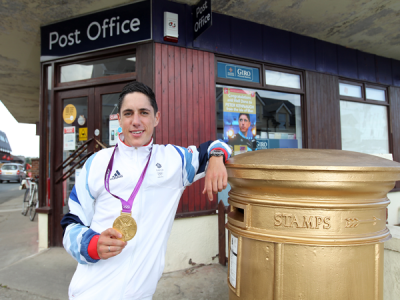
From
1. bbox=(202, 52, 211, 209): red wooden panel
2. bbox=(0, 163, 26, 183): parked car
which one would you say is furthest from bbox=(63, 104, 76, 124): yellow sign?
bbox=(0, 163, 26, 183): parked car

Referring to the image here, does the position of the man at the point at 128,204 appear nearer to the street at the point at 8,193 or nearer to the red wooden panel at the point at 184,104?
the red wooden panel at the point at 184,104

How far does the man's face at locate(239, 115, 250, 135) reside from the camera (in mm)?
4539

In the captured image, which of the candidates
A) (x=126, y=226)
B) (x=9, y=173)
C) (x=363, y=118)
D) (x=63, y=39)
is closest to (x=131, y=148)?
(x=126, y=226)

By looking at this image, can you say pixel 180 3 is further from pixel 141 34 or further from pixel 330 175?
pixel 330 175

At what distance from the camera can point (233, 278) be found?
1.50 meters

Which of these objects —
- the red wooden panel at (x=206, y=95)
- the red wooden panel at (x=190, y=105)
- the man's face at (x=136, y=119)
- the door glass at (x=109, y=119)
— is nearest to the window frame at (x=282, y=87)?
the red wooden panel at (x=206, y=95)

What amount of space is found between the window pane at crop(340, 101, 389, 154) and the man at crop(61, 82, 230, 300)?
16.6 ft

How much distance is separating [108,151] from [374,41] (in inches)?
234

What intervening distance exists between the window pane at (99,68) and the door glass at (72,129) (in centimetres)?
39

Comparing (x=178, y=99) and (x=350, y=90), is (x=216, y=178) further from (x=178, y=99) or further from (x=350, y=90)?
(x=350, y=90)

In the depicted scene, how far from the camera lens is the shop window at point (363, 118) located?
5652 mm

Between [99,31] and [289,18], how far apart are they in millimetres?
3094

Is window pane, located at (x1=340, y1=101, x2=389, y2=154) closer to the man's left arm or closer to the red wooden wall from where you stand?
the red wooden wall

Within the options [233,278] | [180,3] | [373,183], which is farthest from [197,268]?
[180,3]
